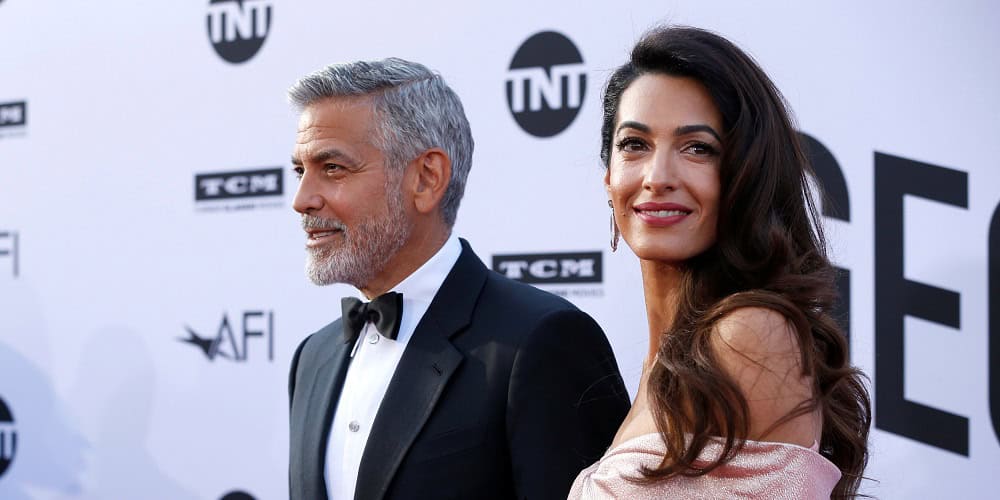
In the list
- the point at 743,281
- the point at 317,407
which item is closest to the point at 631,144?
the point at 743,281

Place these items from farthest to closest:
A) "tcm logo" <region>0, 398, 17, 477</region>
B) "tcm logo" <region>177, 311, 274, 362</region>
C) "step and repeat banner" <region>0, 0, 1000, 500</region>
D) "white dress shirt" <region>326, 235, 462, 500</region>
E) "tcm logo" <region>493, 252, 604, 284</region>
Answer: "tcm logo" <region>0, 398, 17, 477</region> < "tcm logo" <region>177, 311, 274, 362</region> < "tcm logo" <region>493, 252, 604, 284</region> < "step and repeat banner" <region>0, 0, 1000, 500</region> < "white dress shirt" <region>326, 235, 462, 500</region>

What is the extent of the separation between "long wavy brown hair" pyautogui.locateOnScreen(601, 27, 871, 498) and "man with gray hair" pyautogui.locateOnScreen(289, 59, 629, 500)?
0.32 m

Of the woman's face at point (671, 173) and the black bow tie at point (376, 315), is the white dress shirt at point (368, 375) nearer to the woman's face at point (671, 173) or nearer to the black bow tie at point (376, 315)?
the black bow tie at point (376, 315)

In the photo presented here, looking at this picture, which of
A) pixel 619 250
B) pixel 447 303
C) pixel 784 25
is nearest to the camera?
pixel 447 303

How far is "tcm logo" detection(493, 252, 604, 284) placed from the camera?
275 cm

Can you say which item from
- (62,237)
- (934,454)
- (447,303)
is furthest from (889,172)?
(62,237)

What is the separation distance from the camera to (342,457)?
1854 mm

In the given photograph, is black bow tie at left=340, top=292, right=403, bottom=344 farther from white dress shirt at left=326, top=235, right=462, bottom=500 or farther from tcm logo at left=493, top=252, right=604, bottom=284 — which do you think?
Answer: tcm logo at left=493, top=252, right=604, bottom=284

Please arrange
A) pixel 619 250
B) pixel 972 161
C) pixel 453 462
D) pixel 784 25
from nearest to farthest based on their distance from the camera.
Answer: pixel 453 462, pixel 972 161, pixel 784 25, pixel 619 250

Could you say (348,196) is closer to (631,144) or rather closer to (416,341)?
(416,341)

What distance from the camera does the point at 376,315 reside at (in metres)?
1.95

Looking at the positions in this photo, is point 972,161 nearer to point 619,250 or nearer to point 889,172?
point 889,172

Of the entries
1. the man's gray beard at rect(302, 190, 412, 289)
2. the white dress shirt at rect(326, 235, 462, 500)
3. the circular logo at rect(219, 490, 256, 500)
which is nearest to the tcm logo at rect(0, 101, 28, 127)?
the circular logo at rect(219, 490, 256, 500)

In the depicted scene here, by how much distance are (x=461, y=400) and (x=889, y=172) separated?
48.8 inches
